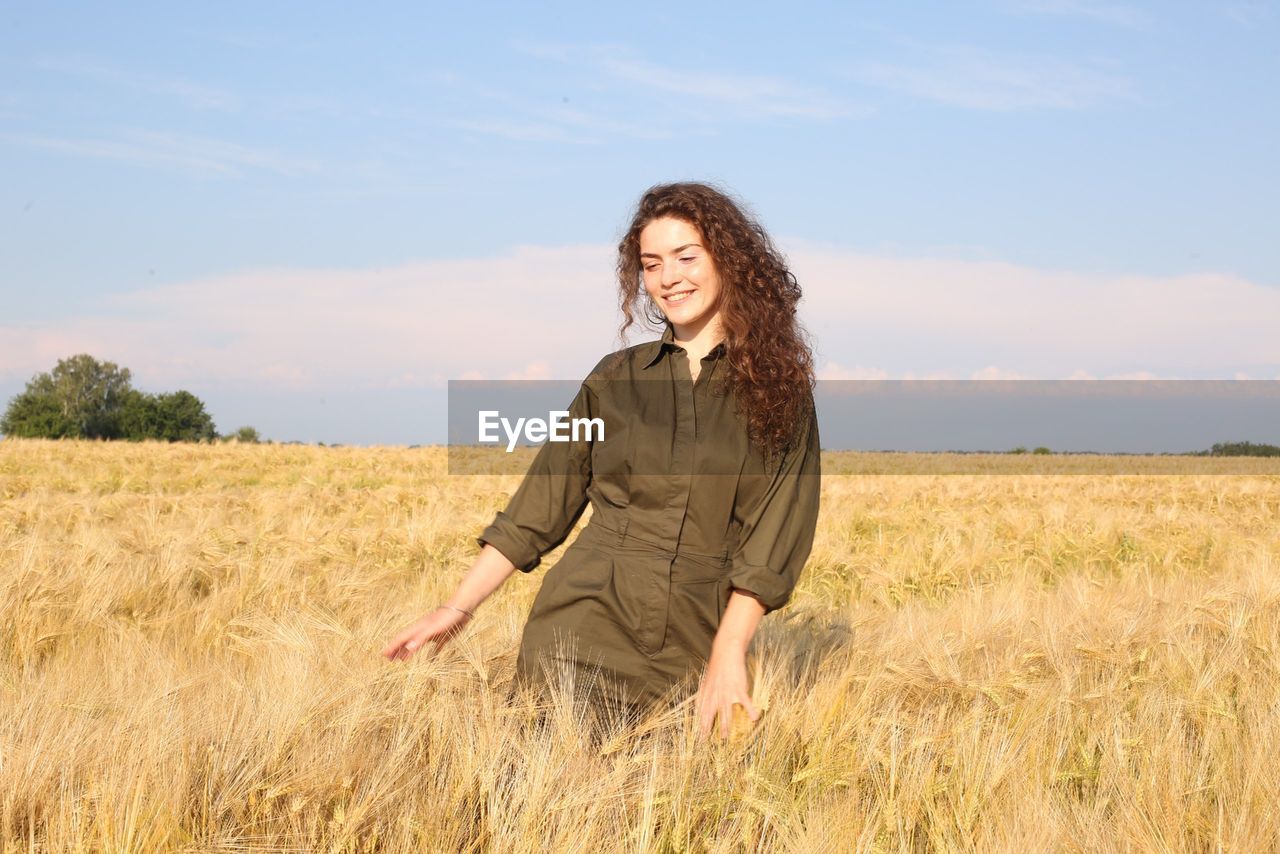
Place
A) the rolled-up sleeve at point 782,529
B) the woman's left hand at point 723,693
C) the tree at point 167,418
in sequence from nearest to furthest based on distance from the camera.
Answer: the woman's left hand at point 723,693 < the rolled-up sleeve at point 782,529 < the tree at point 167,418

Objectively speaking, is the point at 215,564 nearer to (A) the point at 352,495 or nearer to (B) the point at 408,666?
(B) the point at 408,666

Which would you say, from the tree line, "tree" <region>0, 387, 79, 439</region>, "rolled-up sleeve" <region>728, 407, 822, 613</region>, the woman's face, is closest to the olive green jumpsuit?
"rolled-up sleeve" <region>728, 407, 822, 613</region>

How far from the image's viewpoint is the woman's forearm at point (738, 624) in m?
2.47

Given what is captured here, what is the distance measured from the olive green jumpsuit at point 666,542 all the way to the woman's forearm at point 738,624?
31 mm

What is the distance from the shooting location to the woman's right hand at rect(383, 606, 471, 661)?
2.67 metres

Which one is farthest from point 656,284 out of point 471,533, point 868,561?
point 471,533

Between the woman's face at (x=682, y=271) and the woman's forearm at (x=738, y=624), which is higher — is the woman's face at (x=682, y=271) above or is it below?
above

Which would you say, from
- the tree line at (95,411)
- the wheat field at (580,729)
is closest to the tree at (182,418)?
the tree line at (95,411)

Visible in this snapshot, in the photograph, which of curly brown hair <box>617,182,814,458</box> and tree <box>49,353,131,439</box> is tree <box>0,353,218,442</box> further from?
curly brown hair <box>617,182,814,458</box>

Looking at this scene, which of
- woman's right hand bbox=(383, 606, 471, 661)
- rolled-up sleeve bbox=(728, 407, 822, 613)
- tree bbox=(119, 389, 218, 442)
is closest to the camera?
rolled-up sleeve bbox=(728, 407, 822, 613)

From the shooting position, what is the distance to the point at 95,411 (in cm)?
6262

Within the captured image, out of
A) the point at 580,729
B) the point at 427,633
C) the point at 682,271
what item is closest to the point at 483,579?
the point at 427,633

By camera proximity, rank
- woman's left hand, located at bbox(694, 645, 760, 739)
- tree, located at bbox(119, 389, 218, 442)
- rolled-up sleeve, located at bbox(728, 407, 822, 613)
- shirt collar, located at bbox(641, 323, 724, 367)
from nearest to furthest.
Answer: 1. woman's left hand, located at bbox(694, 645, 760, 739)
2. rolled-up sleeve, located at bbox(728, 407, 822, 613)
3. shirt collar, located at bbox(641, 323, 724, 367)
4. tree, located at bbox(119, 389, 218, 442)

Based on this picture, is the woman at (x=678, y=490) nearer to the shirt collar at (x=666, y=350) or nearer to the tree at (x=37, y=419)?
the shirt collar at (x=666, y=350)
